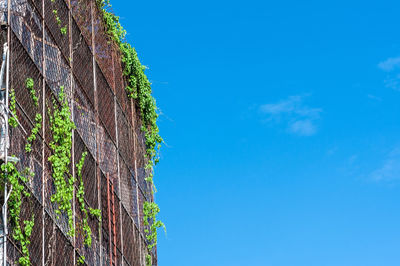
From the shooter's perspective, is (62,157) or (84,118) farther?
(84,118)

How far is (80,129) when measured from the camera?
15852mm

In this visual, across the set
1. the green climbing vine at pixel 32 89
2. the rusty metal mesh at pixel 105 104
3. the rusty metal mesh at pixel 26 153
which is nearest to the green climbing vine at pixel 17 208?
the rusty metal mesh at pixel 26 153

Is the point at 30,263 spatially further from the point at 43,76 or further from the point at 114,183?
the point at 114,183

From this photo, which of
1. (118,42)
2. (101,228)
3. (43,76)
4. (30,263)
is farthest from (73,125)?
(118,42)

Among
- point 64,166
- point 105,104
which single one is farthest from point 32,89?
point 105,104

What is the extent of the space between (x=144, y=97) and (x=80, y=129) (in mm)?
5733

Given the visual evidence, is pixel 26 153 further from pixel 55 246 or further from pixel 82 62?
pixel 82 62

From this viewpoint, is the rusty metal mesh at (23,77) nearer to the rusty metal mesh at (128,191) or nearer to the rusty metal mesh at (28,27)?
the rusty metal mesh at (28,27)

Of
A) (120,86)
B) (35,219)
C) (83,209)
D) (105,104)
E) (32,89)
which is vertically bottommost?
(35,219)

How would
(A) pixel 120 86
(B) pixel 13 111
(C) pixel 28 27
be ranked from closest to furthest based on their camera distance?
1. (B) pixel 13 111
2. (C) pixel 28 27
3. (A) pixel 120 86

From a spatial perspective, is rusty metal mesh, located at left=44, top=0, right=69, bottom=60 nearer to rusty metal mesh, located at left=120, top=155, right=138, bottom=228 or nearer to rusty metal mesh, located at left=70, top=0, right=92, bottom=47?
rusty metal mesh, located at left=70, top=0, right=92, bottom=47

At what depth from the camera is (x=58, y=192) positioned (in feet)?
45.0

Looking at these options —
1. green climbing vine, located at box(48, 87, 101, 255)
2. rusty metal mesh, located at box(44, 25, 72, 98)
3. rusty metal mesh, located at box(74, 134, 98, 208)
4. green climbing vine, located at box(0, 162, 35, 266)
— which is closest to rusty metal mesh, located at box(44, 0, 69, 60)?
rusty metal mesh, located at box(44, 25, 72, 98)

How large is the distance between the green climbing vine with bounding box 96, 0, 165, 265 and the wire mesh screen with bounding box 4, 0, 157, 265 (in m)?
0.28
